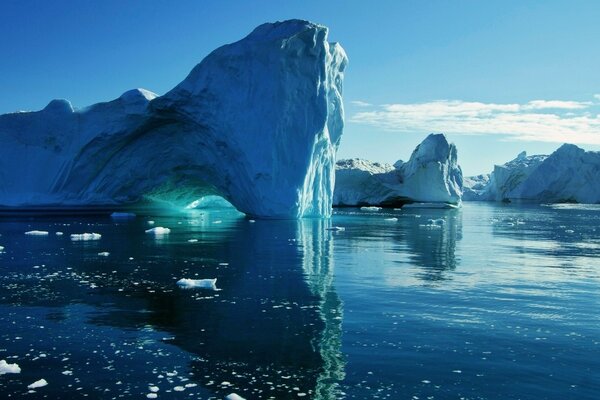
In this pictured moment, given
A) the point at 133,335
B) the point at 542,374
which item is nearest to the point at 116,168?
the point at 133,335

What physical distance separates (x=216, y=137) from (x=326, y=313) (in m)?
23.9

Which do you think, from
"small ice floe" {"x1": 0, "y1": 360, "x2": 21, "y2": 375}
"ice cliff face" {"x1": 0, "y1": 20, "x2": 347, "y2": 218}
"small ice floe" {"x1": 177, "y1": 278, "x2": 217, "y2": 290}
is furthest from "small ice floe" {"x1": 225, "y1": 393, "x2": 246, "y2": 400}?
"ice cliff face" {"x1": 0, "y1": 20, "x2": 347, "y2": 218}

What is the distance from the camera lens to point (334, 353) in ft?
22.1

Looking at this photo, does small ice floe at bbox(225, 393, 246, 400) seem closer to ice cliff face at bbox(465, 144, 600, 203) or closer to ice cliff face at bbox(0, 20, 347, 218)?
ice cliff face at bbox(0, 20, 347, 218)

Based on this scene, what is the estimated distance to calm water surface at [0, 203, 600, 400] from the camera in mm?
5742

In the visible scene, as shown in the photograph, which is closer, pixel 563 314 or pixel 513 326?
pixel 513 326

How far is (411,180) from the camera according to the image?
57.9 m

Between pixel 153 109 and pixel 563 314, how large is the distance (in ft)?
90.9

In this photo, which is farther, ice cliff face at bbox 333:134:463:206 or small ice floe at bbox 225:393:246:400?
ice cliff face at bbox 333:134:463:206

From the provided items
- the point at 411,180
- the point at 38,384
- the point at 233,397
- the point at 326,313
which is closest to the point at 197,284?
the point at 326,313

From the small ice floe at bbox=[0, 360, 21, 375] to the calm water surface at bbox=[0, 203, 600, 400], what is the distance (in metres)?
0.13

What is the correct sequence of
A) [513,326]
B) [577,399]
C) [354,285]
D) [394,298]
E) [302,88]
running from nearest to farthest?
[577,399] < [513,326] < [394,298] < [354,285] < [302,88]

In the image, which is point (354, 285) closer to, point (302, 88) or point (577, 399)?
point (577, 399)

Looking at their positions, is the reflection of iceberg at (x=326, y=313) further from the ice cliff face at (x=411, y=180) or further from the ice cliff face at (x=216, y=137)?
the ice cliff face at (x=411, y=180)
